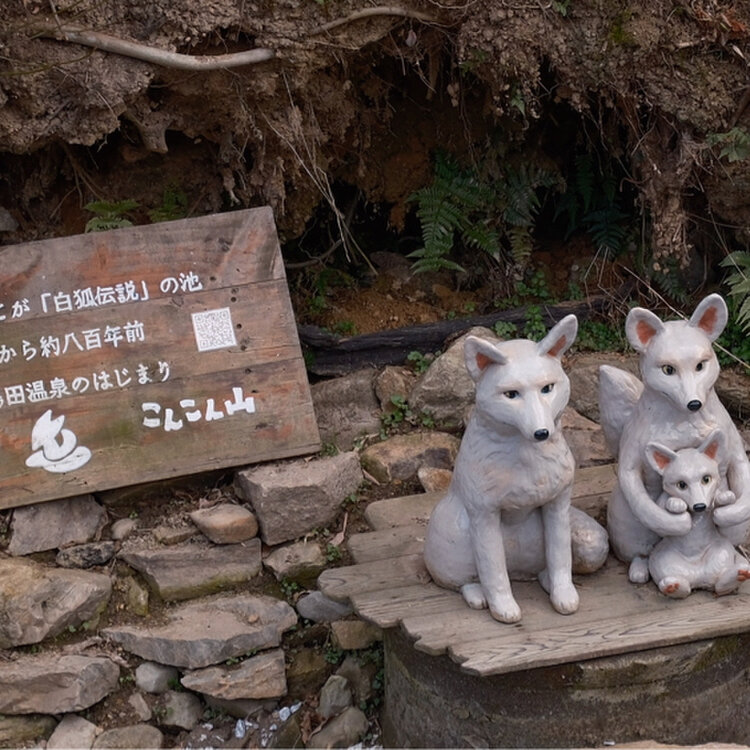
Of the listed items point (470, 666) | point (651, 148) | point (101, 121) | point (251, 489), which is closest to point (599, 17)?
point (651, 148)

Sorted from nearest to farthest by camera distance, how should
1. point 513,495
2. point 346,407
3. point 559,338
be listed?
point 559,338, point 513,495, point 346,407

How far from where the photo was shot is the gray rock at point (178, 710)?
13.4ft

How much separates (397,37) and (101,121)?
1.58 m

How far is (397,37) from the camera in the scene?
15.4 ft

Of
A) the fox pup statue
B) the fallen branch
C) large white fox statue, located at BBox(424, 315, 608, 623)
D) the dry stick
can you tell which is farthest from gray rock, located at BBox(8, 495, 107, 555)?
the fox pup statue

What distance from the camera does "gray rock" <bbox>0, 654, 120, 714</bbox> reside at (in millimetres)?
3900

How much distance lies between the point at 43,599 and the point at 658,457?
2705 millimetres

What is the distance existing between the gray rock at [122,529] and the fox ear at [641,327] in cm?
250

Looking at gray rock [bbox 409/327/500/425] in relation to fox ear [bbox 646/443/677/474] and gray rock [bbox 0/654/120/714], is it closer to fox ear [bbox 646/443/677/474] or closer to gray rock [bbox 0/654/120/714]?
fox ear [bbox 646/443/677/474]

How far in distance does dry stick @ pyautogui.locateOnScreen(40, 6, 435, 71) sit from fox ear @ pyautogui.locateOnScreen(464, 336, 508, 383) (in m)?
2.13

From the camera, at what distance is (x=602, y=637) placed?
3.16 meters

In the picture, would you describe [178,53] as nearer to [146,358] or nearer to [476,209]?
[146,358]

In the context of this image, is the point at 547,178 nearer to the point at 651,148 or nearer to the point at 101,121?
the point at 651,148

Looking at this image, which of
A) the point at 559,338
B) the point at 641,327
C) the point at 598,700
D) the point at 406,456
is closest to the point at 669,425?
the point at 641,327
